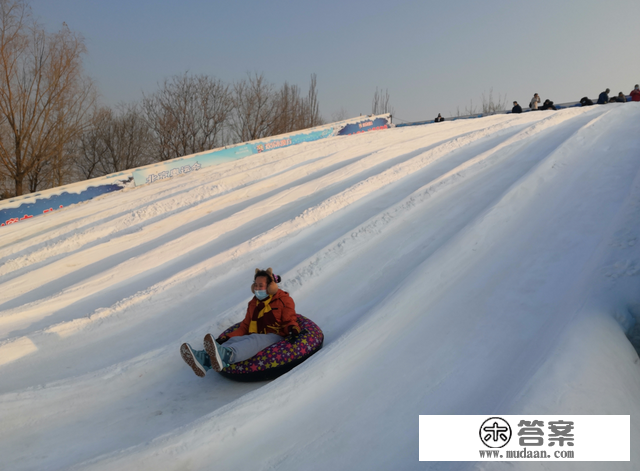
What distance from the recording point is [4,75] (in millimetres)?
11570

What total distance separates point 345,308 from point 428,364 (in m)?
1.41

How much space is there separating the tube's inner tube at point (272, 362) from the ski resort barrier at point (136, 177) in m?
8.20

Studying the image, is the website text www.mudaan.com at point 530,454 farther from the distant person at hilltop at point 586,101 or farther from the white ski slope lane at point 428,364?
the distant person at hilltop at point 586,101

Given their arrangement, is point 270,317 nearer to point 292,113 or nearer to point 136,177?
point 136,177

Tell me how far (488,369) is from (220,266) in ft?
12.8

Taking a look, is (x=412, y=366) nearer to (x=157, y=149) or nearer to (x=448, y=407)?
(x=448, y=407)

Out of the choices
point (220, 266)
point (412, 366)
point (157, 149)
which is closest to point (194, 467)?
point (412, 366)

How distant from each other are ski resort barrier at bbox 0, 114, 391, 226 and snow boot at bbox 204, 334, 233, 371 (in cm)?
810

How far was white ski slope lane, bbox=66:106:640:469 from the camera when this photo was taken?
280 cm

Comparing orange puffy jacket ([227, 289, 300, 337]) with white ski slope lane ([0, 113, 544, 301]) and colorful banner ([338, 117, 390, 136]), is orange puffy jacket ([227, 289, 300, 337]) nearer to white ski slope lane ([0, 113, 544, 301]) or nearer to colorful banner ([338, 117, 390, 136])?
white ski slope lane ([0, 113, 544, 301])

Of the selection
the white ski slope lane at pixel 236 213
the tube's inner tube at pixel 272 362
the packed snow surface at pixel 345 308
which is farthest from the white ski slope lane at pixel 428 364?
the white ski slope lane at pixel 236 213

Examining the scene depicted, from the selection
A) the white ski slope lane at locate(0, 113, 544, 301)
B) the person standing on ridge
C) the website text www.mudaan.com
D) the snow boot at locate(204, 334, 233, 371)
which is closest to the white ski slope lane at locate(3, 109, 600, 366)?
the white ski slope lane at locate(0, 113, 544, 301)

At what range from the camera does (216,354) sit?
333 centimetres

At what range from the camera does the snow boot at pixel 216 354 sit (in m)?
3.34
